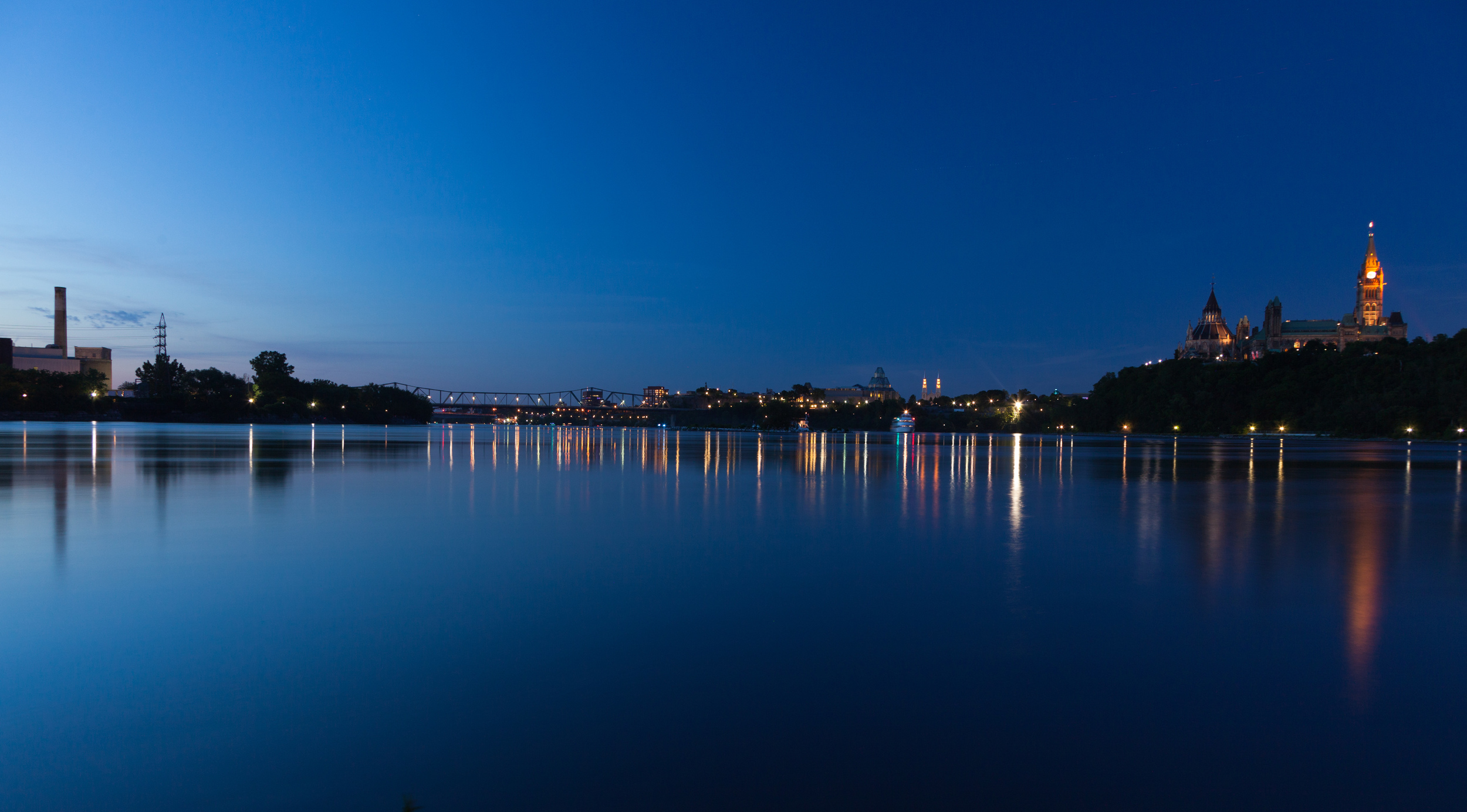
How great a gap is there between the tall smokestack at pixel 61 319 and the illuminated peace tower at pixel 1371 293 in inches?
9466

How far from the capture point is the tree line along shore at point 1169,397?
80.4m

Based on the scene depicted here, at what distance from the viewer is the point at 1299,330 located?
17088cm

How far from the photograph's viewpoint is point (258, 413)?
4262 inches

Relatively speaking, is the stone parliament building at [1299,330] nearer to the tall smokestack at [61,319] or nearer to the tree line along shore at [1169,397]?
the tree line along shore at [1169,397]

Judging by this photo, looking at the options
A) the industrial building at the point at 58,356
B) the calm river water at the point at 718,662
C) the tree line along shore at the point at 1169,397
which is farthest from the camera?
the industrial building at the point at 58,356

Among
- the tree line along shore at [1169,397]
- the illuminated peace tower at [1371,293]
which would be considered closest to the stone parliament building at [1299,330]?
the illuminated peace tower at [1371,293]

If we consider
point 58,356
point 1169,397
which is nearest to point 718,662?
point 1169,397

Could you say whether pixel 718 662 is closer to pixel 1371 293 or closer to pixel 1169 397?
pixel 1169 397

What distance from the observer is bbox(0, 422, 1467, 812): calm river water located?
13.2 ft

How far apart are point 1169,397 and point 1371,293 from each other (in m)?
88.9

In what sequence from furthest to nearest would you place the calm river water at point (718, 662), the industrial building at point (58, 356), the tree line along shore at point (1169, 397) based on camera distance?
the industrial building at point (58, 356)
the tree line along shore at point (1169, 397)
the calm river water at point (718, 662)

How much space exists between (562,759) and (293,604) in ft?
14.0

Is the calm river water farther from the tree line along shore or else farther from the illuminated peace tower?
the illuminated peace tower

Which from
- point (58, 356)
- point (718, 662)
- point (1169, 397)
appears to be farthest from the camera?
point (58, 356)
